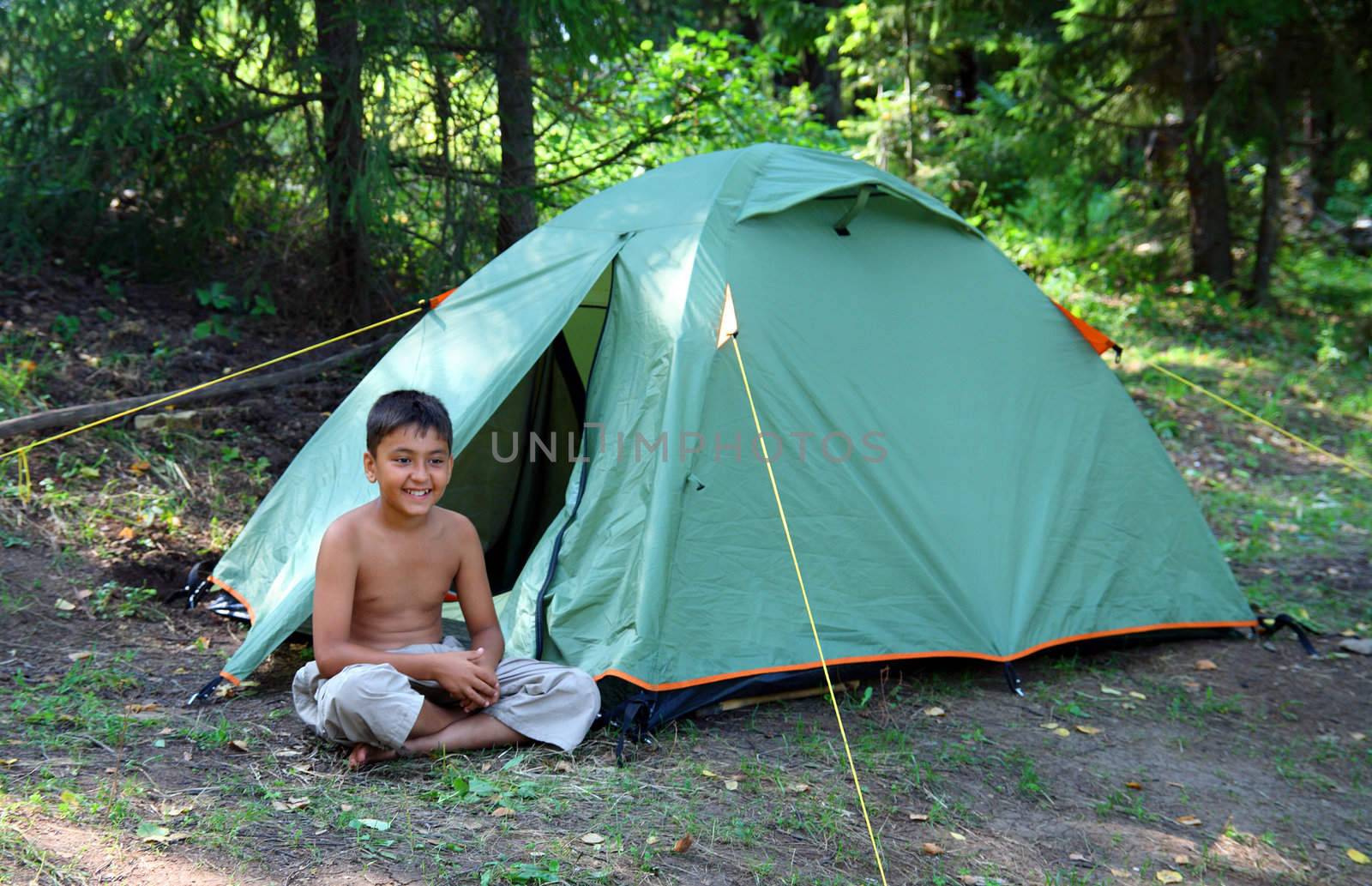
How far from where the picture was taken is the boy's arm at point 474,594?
135 inches

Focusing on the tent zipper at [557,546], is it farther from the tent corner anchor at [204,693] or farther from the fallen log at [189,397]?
the fallen log at [189,397]

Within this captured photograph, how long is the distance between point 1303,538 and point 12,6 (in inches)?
282

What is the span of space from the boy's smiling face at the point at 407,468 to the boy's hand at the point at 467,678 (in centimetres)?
43

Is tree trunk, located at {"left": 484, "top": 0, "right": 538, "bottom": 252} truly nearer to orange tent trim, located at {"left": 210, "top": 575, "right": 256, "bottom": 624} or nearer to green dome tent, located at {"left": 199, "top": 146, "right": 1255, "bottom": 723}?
green dome tent, located at {"left": 199, "top": 146, "right": 1255, "bottom": 723}

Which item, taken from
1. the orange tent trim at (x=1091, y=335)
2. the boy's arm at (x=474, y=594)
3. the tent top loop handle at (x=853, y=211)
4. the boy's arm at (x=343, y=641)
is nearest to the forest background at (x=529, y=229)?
→ the boy's arm at (x=343, y=641)

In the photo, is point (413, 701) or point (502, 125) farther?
point (502, 125)

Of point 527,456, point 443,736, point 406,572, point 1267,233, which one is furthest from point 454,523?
point 1267,233

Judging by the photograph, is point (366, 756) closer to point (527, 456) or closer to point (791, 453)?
point (791, 453)

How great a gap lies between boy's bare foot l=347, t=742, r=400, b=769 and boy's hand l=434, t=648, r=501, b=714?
24 cm

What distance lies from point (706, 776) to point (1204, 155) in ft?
27.7

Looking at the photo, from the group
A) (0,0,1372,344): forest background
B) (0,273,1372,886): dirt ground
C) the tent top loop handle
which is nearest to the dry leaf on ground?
(0,273,1372,886): dirt ground

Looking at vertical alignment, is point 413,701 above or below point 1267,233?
below

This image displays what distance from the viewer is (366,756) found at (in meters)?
3.21

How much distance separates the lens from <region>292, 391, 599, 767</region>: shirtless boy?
10.4ft
